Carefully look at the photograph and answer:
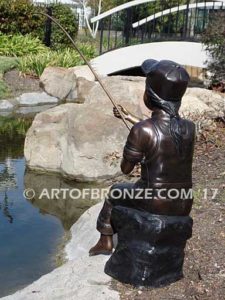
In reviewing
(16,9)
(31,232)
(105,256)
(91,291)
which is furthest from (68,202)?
(16,9)

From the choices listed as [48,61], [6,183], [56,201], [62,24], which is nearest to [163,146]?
[56,201]

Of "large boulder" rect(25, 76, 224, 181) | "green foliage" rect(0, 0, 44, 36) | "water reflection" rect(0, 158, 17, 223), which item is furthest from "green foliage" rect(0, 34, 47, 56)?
"water reflection" rect(0, 158, 17, 223)

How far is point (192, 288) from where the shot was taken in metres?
4.26

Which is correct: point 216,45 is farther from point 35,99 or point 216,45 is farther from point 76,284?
point 76,284

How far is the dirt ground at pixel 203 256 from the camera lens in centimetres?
420

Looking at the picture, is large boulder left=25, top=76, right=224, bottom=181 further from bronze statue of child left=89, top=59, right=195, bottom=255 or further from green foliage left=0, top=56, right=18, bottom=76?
green foliage left=0, top=56, right=18, bottom=76

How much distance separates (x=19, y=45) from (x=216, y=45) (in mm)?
8668

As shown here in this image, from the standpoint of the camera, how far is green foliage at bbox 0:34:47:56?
63.5ft

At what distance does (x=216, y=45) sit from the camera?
13.5 meters

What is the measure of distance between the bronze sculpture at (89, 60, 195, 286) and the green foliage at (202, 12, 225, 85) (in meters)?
9.27

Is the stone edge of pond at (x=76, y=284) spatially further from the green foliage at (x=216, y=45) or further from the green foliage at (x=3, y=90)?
the green foliage at (x=3, y=90)

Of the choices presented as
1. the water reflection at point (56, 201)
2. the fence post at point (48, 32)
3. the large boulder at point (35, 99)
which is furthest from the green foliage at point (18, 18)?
the water reflection at point (56, 201)

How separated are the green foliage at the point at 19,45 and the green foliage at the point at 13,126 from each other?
249 inches

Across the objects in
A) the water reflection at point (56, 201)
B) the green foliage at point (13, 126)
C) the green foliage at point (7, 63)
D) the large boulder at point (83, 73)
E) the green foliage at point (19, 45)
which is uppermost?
the green foliage at point (19, 45)
